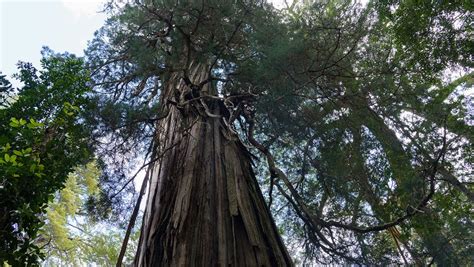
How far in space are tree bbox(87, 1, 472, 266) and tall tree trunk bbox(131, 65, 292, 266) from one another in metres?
0.01

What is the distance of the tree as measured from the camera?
302cm

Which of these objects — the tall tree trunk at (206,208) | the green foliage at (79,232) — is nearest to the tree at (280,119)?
the tall tree trunk at (206,208)

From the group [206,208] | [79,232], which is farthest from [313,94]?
[79,232]

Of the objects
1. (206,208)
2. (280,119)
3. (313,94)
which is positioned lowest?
(206,208)

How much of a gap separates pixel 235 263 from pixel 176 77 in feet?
9.23

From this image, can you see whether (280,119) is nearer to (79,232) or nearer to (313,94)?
(313,94)

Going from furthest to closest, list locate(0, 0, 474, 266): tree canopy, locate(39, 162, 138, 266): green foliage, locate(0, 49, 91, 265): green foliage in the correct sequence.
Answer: locate(39, 162, 138, 266): green foliage, locate(0, 0, 474, 266): tree canopy, locate(0, 49, 91, 265): green foliage

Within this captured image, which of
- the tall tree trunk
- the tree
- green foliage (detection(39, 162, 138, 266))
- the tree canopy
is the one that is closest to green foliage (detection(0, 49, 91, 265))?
the tall tree trunk

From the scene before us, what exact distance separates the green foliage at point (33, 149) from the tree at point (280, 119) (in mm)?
1061

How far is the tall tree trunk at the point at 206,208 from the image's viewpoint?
230cm

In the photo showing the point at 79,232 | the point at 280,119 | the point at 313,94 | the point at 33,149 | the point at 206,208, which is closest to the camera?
the point at 33,149

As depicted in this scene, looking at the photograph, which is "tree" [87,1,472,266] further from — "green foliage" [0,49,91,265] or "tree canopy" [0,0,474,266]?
"green foliage" [0,49,91,265]

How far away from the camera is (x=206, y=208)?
8.50ft

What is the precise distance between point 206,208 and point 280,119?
7.22 feet
